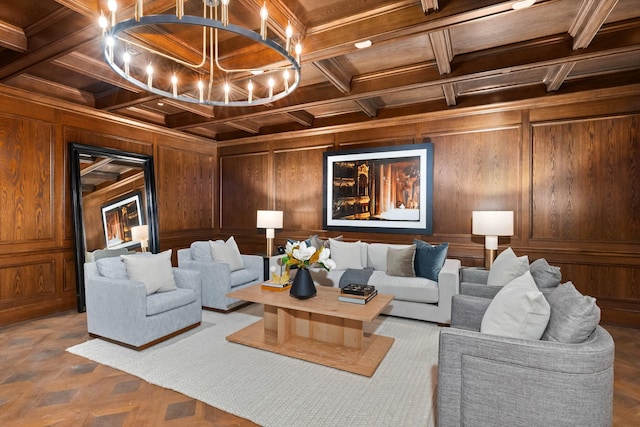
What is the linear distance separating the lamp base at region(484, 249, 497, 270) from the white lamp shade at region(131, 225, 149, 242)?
4.65 meters

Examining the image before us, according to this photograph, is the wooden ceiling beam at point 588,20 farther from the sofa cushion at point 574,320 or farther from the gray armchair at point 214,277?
the gray armchair at point 214,277

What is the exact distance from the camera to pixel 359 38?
2.54 meters

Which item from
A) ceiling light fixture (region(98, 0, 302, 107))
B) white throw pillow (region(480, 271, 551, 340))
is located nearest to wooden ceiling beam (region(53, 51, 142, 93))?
ceiling light fixture (region(98, 0, 302, 107))

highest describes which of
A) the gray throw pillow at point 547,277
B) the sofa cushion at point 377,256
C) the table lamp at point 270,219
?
the table lamp at point 270,219

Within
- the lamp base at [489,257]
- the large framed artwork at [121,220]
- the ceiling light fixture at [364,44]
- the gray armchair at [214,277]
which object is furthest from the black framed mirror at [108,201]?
the lamp base at [489,257]

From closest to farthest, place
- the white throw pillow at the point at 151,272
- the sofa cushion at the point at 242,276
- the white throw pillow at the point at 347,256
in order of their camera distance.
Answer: the white throw pillow at the point at 151,272
the sofa cushion at the point at 242,276
the white throw pillow at the point at 347,256

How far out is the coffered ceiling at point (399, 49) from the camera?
237 cm

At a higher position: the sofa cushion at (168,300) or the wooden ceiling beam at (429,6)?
the wooden ceiling beam at (429,6)

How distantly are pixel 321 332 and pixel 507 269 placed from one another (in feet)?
5.62

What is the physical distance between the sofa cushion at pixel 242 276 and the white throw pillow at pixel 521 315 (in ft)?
9.56

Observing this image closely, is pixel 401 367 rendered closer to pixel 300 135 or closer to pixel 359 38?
pixel 359 38

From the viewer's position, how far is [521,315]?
1732 millimetres

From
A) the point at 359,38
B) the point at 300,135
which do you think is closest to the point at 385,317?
the point at 359,38

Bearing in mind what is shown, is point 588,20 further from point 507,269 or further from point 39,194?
point 39,194
